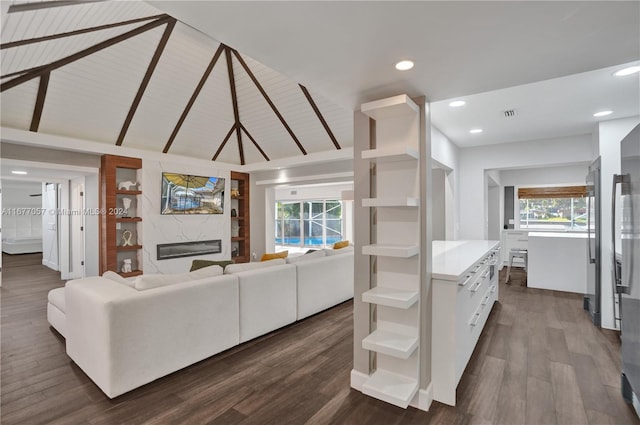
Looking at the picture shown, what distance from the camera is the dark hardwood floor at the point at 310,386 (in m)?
2.02

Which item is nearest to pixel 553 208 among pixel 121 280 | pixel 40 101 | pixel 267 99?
pixel 267 99

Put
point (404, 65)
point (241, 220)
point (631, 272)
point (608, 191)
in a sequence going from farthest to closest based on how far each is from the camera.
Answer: point (241, 220) → point (608, 191) → point (631, 272) → point (404, 65)

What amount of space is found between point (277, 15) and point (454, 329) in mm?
2244

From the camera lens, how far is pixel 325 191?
35.8ft

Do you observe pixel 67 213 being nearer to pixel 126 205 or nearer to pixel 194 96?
pixel 126 205

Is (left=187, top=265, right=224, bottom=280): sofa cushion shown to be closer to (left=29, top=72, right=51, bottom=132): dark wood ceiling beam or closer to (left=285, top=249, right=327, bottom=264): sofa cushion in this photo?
(left=285, top=249, right=327, bottom=264): sofa cushion

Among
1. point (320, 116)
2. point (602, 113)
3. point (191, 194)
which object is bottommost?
point (191, 194)

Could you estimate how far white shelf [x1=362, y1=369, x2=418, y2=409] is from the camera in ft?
6.63

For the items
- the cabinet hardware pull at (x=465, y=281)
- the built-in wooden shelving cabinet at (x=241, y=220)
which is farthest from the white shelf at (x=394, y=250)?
the built-in wooden shelving cabinet at (x=241, y=220)

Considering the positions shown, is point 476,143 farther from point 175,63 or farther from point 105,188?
point 105,188

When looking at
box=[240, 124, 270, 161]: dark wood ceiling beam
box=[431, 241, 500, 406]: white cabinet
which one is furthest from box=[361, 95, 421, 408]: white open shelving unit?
box=[240, 124, 270, 161]: dark wood ceiling beam

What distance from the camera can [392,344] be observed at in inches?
81.7

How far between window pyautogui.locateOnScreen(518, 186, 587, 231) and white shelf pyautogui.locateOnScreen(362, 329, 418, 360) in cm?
700

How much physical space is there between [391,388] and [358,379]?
1.03ft
